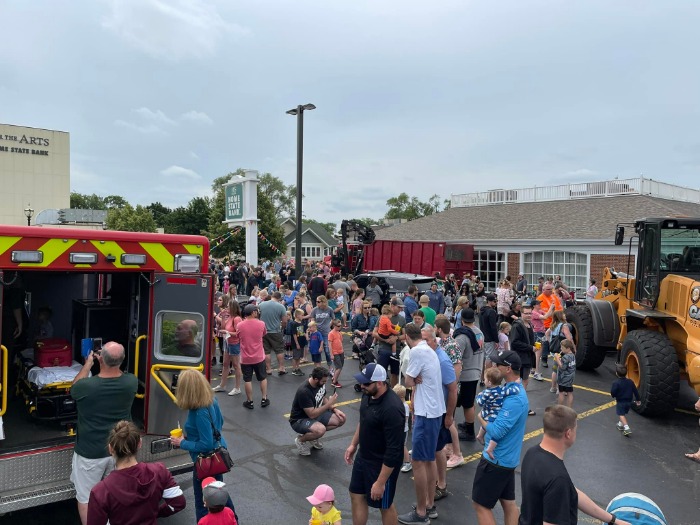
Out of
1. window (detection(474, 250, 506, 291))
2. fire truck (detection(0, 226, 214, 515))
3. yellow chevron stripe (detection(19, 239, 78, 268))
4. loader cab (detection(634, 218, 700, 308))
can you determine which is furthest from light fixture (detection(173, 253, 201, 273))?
window (detection(474, 250, 506, 291))

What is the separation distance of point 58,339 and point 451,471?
5.16m

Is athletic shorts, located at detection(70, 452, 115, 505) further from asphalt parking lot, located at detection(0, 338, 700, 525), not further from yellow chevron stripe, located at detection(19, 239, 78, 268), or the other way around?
yellow chevron stripe, located at detection(19, 239, 78, 268)

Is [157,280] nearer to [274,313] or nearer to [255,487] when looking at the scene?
[255,487]

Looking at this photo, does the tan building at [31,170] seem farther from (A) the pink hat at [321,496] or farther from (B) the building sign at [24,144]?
(A) the pink hat at [321,496]

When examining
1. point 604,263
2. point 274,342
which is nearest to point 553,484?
point 274,342

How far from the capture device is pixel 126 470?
3.32 m

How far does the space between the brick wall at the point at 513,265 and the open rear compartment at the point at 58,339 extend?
65.3 feet

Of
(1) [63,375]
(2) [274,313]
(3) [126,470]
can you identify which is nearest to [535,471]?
(3) [126,470]

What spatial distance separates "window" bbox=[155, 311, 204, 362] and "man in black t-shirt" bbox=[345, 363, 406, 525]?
186cm

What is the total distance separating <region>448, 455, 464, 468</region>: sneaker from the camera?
6215 millimetres

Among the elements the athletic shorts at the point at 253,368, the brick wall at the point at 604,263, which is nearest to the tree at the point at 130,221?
the brick wall at the point at 604,263

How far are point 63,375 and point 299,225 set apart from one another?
12.3 m

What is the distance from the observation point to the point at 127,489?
3.25 metres

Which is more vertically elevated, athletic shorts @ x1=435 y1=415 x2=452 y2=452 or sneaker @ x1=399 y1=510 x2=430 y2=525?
athletic shorts @ x1=435 y1=415 x2=452 y2=452
